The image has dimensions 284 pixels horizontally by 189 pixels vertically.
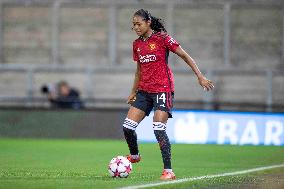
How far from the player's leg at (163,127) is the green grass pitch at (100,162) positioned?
250mm

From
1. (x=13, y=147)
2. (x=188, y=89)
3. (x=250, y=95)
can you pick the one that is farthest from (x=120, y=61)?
(x=13, y=147)

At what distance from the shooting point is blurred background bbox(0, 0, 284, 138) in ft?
82.1

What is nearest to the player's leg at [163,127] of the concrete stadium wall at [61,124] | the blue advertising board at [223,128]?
the blue advertising board at [223,128]

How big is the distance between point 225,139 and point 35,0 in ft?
28.5

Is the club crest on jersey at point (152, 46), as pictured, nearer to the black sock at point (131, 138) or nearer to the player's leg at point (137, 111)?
the player's leg at point (137, 111)

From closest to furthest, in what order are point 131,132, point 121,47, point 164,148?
1. point 164,148
2. point 131,132
3. point 121,47

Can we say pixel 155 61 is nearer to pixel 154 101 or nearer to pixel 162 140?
pixel 154 101

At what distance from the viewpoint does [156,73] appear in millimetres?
11148

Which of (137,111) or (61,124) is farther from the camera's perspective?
(61,124)

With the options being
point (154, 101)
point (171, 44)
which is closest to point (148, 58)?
point (171, 44)

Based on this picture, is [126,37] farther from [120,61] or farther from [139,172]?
[139,172]

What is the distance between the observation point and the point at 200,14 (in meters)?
26.0

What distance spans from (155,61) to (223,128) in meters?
9.60

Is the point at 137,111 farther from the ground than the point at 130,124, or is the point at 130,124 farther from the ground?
the point at 137,111
